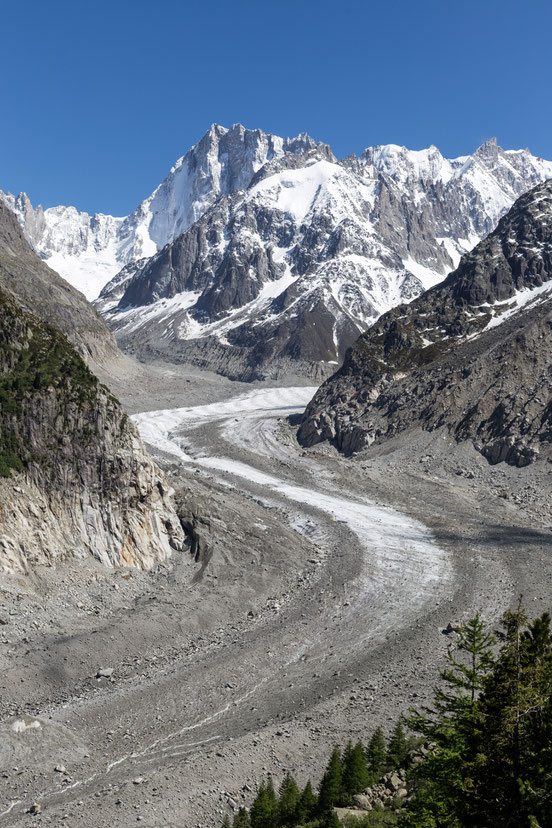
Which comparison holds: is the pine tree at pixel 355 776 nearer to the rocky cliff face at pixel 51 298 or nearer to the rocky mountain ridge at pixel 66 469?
the rocky mountain ridge at pixel 66 469

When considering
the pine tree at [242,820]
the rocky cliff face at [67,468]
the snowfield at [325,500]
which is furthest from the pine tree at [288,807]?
the rocky cliff face at [67,468]

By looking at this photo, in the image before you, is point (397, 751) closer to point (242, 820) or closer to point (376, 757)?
point (376, 757)

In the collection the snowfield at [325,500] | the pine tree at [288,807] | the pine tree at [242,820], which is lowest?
the pine tree at [242,820]

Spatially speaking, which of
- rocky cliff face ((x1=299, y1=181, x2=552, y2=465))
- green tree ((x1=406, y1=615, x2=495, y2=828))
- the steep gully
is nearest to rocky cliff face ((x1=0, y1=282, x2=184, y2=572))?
the steep gully

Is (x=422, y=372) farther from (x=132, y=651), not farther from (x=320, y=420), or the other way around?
(x=132, y=651)

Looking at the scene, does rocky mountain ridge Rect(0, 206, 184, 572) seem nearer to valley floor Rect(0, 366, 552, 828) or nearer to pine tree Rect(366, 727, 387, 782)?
valley floor Rect(0, 366, 552, 828)

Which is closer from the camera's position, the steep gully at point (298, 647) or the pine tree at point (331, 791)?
the pine tree at point (331, 791)
